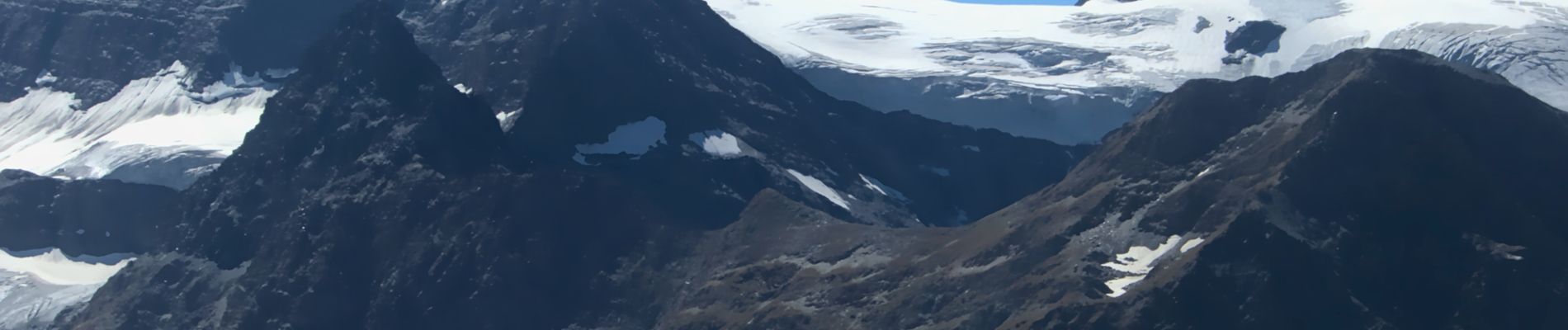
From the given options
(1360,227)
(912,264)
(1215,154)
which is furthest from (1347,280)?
(912,264)

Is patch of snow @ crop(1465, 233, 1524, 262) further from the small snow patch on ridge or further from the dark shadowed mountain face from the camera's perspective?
the small snow patch on ridge

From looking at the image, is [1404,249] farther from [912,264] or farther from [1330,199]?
[912,264]

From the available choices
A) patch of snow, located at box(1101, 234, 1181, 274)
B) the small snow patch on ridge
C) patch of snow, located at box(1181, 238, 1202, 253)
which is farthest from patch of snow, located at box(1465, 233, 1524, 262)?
patch of snow, located at box(1101, 234, 1181, 274)

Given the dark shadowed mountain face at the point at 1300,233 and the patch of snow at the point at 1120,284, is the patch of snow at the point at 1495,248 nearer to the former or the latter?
the dark shadowed mountain face at the point at 1300,233

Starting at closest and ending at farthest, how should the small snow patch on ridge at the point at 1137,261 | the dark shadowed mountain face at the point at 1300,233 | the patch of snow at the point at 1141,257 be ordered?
1. the dark shadowed mountain face at the point at 1300,233
2. the small snow patch on ridge at the point at 1137,261
3. the patch of snow at the point at 1141,257

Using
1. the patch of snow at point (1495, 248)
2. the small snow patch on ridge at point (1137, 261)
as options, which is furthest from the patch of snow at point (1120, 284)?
the patch of snow at point (1495, 248)

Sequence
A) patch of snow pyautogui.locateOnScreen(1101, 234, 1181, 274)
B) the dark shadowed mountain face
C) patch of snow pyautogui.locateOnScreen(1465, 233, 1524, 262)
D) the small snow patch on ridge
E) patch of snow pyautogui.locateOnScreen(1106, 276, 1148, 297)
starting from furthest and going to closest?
1. patch of snow pyautogui.locateOnScreen(1101, 234, 1181, 274)
2. the small snow patch on ridge
3. patch of snow pyautogui.locateOnScreen(1106, 276, 1148, 297)
4. patch of snow pyautogui.locateOnScreen(1465, 233, 1524, 262)
5. the dark shadowed mountain face

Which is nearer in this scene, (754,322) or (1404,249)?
(1404,249)

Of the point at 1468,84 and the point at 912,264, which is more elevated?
the point at 1468,84
